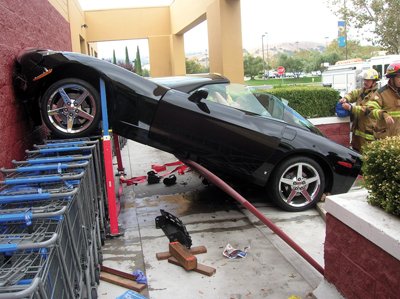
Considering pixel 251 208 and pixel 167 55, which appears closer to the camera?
pixel 251 208

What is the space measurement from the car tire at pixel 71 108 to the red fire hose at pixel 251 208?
1.33 meters

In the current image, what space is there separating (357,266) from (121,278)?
6.76ft

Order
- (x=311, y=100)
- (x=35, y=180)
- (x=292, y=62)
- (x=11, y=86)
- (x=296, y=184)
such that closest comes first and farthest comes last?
(x=35, y=180)
(x=11, y=86)
(x=296, y=184)
(x=311, y=100)
(x=292, y=62)

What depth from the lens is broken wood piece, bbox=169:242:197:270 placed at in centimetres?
342

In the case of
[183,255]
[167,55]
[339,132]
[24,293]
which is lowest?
[183,255]

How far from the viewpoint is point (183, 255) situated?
3516 millimetres

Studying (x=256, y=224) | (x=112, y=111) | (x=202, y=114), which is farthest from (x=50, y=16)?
(x=256, y=224)

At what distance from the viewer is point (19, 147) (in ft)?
13.1

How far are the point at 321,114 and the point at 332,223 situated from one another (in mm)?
5603

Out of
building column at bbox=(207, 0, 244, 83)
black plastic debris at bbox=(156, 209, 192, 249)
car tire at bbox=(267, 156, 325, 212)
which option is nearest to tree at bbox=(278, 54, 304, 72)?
building column at bbox=(207, 0, 244, 83)

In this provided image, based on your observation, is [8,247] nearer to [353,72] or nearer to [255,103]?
[255,103]

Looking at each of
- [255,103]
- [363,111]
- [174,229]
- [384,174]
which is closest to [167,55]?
[363,111]

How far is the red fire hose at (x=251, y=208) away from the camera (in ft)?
11.1

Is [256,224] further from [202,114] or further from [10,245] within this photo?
[10,245]
